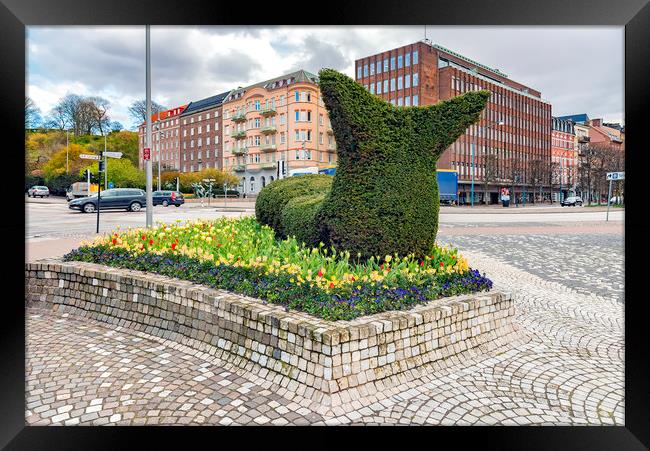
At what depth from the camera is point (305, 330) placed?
3373 mm

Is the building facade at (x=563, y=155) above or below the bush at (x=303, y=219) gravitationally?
above

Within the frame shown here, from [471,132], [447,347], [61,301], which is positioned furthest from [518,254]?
[471,132]

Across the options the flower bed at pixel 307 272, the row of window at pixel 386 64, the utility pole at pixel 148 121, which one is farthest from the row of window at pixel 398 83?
the flower bed at pixel 307 272

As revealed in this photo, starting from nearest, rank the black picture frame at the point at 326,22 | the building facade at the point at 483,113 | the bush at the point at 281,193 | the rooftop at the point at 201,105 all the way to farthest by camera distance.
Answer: the black picture frame at the point at 326,22, the bush at the point at 281,193, the rooftop at the point at 201,105, the building facade at the point at 483,113

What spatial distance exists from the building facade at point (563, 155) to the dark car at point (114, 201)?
185 feet

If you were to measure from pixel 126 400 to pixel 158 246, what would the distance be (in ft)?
12.4

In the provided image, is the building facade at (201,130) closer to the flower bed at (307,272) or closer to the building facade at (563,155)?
the flower bed at (307,272)

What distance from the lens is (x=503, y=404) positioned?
10.7ft

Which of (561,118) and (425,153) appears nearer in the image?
(425,153)

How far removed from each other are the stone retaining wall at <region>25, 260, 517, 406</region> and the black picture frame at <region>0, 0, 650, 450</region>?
20.2 inches

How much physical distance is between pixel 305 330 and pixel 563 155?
237 feet

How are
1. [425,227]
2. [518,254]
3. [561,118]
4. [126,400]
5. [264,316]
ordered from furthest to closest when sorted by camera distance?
[561,118] → [518,254] → [425,227] → [264,316] → [126,400]

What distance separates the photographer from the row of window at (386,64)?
4569 centimetres
